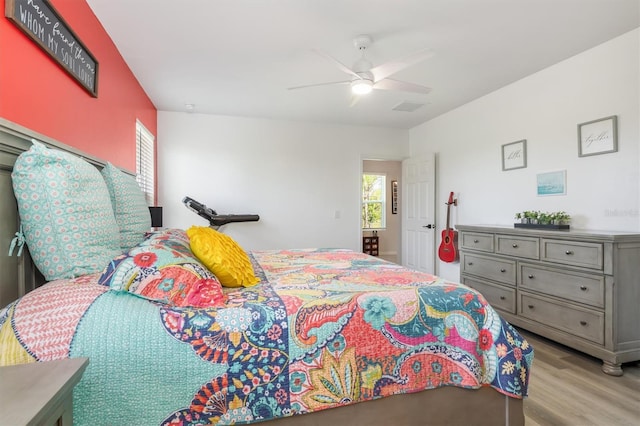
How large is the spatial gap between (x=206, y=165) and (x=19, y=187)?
3504mm

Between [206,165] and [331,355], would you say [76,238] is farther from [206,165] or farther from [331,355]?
[206,165]

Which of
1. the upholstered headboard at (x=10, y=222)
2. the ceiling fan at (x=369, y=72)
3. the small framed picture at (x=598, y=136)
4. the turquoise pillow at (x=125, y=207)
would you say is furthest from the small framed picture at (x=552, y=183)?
the upholstered headboard at (x=10, y=222)

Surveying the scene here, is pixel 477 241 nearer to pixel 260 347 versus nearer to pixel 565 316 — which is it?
pixel 565 316

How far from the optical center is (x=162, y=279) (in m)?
1.21

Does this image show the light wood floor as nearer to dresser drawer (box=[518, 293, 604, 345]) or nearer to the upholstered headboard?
dresser drawer (box=[518, 293, 604, 345])

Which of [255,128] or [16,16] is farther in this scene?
[255,128]

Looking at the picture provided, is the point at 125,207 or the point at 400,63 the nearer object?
the point at 125,207

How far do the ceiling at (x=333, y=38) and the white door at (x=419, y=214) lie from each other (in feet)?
4.63

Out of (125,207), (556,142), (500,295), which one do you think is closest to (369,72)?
(125,207)

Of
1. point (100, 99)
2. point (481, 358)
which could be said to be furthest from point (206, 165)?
point (481, 358)

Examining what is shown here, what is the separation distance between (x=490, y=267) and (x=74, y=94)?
12.4 ft

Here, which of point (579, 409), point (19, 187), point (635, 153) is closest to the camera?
point (19, 187)

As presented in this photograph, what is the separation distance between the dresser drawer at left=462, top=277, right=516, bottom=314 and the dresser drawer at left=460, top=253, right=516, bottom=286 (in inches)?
3.0

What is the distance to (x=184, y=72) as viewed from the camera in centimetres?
325
